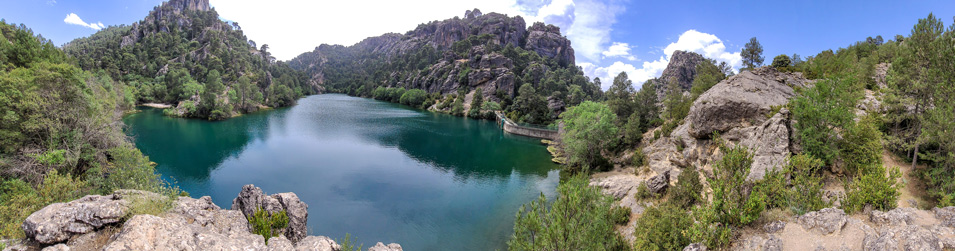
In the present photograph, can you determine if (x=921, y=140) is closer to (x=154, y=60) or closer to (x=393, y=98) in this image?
(x=393, y=98)

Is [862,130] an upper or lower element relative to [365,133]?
upper

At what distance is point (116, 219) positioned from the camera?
1150 centimetres

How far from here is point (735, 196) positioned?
1179 cm

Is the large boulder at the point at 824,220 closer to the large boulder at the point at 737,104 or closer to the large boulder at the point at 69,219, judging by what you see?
the large boulder at the point at 737,104

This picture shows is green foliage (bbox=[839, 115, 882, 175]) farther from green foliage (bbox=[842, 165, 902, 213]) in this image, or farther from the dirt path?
green foliage (bbox=[842, 165, 902, 213])

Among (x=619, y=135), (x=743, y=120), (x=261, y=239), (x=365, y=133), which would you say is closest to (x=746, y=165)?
(x=743, y=120)

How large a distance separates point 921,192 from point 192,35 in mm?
178223

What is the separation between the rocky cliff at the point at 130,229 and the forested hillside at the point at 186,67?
235 feet

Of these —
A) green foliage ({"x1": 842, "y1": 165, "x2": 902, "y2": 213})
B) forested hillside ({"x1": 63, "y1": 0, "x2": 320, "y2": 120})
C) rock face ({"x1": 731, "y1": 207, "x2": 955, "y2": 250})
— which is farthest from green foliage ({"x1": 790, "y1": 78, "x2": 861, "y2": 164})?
forested hillside ({"x1": 63, "y1": 0, "x2": 320, "y2": 120})

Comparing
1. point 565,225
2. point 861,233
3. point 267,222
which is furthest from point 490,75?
point 861,233

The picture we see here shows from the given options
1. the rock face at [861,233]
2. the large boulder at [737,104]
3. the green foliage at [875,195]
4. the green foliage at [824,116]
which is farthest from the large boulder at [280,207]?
the large boulder at [737,104]

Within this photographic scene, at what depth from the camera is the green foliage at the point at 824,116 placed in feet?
55.7

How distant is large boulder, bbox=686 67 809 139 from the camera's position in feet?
78.1

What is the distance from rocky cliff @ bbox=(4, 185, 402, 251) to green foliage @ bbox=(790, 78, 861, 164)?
2129 cm
